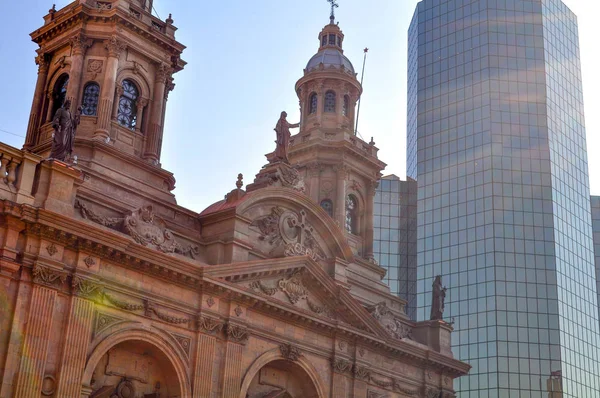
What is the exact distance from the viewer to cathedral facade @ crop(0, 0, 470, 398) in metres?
31.8

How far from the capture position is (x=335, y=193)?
54906 millimetres

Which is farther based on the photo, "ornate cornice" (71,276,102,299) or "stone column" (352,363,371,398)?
"stone column" (352,363,371,398)

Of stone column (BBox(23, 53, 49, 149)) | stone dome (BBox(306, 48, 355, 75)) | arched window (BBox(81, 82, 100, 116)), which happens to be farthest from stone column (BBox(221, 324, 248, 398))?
stone dome (BBox(306, 48, 355, 75))

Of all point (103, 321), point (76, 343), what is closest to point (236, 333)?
point (103, 321)

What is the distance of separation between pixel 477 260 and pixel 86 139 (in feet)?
159

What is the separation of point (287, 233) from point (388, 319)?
8.56m

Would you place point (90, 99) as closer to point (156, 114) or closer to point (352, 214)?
point (156, 114)

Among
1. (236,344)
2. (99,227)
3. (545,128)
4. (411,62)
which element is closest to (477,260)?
(545,128)

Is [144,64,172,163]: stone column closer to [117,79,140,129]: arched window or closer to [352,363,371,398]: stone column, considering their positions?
[117,79,140,129]: arched window

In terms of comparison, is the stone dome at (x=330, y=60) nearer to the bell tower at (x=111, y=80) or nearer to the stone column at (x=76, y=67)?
the bell tower at (x=111, y=80)

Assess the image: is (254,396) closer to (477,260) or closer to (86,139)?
(86,139)

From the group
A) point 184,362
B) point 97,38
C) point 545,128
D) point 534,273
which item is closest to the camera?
point 184,362

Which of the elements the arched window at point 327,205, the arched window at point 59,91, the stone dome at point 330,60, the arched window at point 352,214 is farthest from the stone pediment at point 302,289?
the stone dome at point 330,60

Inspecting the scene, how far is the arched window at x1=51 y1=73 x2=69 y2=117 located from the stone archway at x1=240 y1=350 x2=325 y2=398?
16016mm
